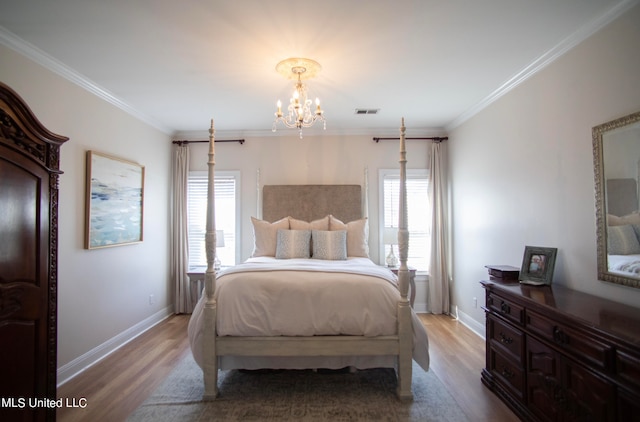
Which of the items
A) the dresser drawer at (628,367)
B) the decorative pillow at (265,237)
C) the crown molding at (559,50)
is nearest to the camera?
the dresser drawer at (628,367)

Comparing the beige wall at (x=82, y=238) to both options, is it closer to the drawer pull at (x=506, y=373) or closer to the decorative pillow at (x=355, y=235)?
the decorative pillow at (x=355, y=235)

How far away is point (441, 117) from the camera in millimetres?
4211

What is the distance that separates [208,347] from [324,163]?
308cm

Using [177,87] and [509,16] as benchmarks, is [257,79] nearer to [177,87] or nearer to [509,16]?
[177,87]

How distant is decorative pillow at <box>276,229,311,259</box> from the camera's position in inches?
150

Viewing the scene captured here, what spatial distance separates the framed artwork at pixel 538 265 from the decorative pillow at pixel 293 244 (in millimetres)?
2288

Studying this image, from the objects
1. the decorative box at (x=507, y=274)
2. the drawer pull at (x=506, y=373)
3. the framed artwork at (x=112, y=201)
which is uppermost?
the framed artwork at (x=112, y=201)

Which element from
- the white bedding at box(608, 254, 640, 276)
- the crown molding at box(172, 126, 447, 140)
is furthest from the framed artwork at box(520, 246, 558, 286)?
the crown molding at box(172, 126, 447, 140)

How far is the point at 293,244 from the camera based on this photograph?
3832 millimetres

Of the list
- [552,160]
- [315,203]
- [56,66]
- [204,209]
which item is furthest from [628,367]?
[204,209]

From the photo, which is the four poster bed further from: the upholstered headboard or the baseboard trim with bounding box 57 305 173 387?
the upholstered headboard

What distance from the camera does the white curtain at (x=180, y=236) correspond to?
4.58 meters

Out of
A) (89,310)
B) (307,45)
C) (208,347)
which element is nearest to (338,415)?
(208,347)

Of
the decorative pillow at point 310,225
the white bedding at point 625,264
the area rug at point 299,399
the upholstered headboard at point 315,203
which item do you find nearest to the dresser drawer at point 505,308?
the white bedding at point 625,264
